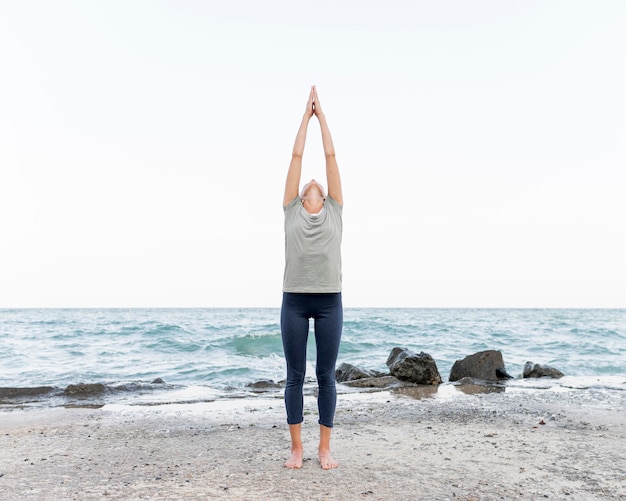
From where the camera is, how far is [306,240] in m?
3.91

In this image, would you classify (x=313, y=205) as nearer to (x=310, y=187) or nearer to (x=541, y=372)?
(x=310, y=187)

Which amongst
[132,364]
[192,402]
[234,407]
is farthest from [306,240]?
[132,364]

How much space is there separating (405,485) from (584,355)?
51.9ft

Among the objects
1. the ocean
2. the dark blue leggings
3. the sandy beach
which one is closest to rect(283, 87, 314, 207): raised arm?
the dark blue leggings

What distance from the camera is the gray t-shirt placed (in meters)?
3.87

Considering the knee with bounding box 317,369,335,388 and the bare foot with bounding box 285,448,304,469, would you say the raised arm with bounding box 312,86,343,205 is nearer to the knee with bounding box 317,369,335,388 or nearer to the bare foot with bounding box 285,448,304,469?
the knee with bounding box 317,369,335,388

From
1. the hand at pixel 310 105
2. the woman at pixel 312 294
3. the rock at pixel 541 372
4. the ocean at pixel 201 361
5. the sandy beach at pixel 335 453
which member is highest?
the hand at pixel 310 105

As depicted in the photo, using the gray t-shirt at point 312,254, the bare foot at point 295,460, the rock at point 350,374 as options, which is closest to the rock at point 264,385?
the rock at point 350,374

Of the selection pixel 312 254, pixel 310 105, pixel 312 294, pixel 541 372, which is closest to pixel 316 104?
pixel 310 105

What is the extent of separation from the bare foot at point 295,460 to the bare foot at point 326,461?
16 cm

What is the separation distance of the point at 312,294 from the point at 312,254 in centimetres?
30

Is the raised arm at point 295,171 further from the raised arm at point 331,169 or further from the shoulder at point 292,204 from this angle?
the raised arm at point 331,169

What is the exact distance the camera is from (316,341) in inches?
155

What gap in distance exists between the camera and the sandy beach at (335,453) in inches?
136
